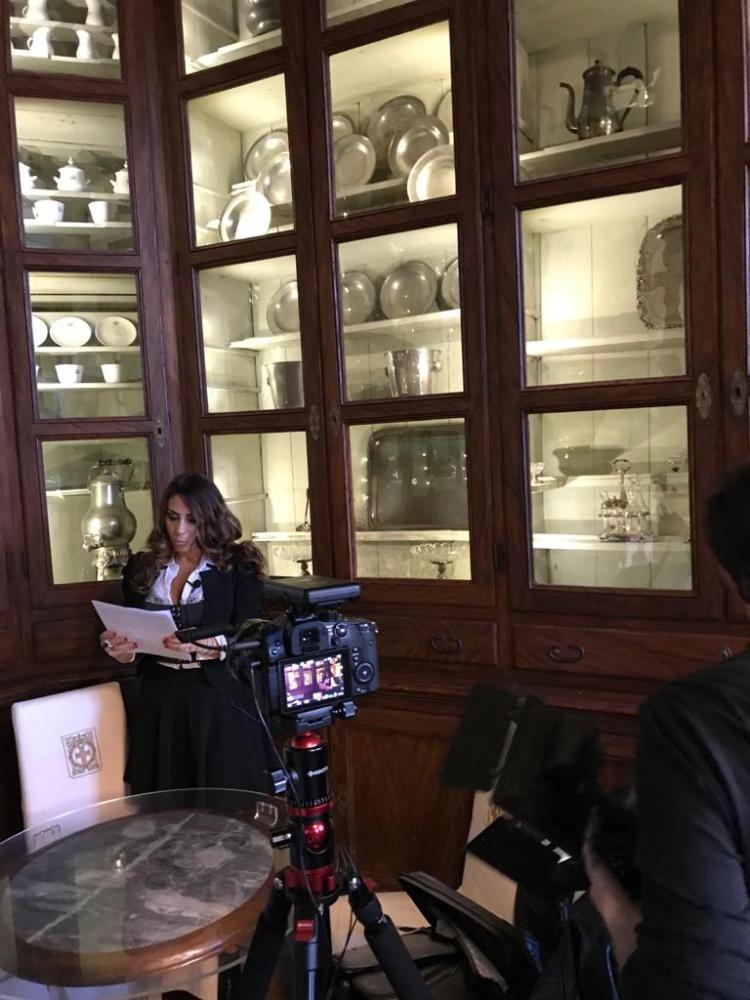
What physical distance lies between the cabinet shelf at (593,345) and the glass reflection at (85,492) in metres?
1.12

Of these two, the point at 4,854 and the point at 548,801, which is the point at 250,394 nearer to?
the point at 4,854

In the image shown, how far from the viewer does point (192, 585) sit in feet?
6.17

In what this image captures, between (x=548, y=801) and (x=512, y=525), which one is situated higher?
(x=512, y=525)

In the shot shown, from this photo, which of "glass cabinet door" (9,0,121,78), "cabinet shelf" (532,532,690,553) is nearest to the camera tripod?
"cabinet shelf" (532,532,690,553)

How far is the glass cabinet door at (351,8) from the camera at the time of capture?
1879 mm

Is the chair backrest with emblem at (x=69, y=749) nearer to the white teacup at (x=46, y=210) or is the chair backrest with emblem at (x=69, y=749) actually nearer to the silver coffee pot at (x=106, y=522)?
the silver coffee pot at (x=106, y=522)

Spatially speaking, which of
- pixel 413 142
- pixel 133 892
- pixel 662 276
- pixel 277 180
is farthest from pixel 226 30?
pixel 133 892

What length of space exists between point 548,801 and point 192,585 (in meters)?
1.21

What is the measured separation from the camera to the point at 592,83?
1751 millimetres

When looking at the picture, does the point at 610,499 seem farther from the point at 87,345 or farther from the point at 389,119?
the point at 87,345

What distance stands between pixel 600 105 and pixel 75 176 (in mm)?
1409

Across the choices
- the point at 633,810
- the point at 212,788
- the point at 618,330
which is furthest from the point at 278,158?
the point at 633,810

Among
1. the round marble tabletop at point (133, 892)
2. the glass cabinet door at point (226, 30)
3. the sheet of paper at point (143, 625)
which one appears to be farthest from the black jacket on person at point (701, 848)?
the glass cabinet door at point (226, 30)

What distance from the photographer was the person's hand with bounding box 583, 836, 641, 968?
2.35ft
